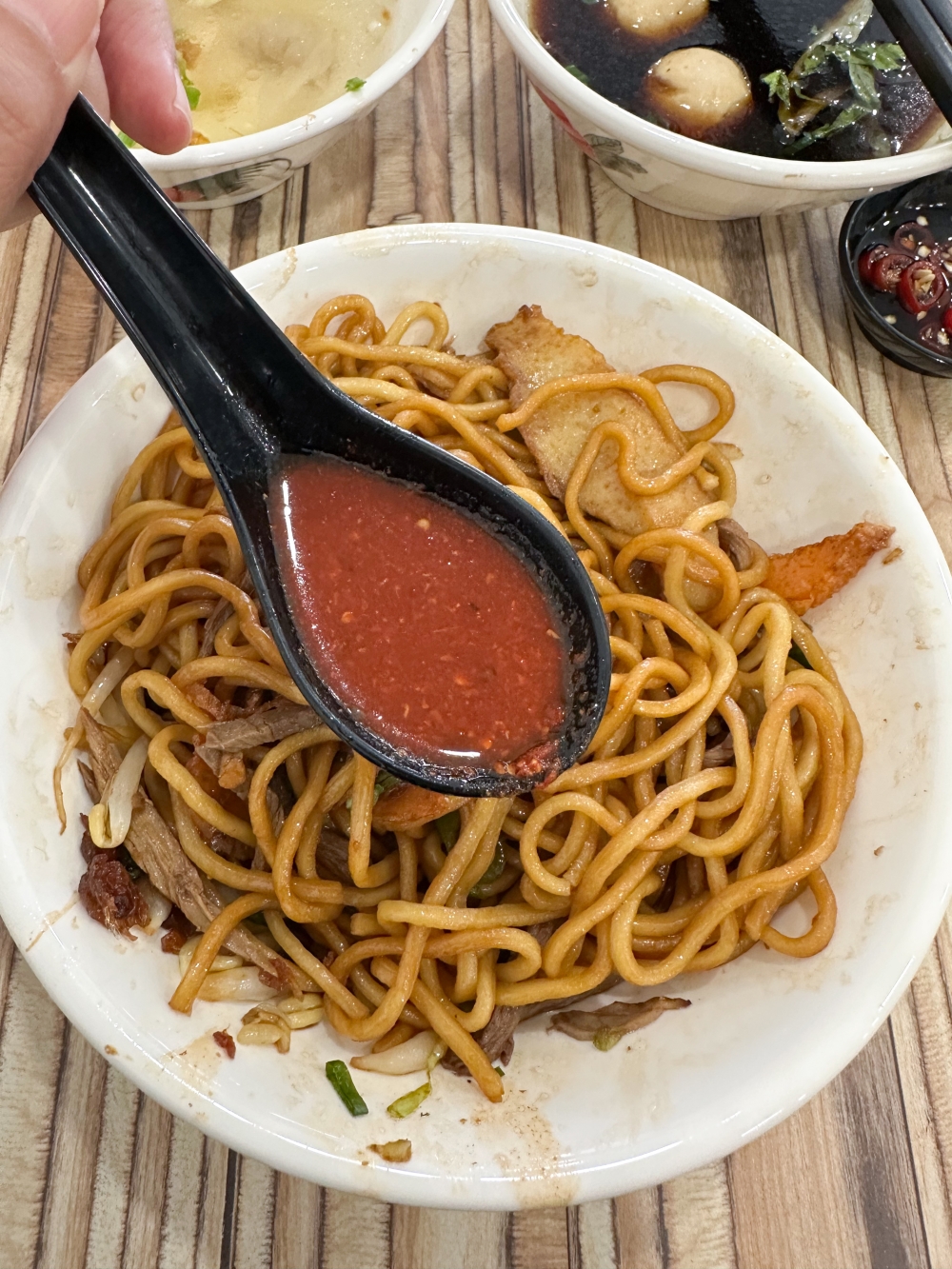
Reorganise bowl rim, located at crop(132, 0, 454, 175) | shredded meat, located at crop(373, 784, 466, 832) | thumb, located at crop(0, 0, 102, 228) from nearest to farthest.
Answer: thumb, located at crop(0, 0, 102, 228) → shredded meat, located at crop(373, 784, 466, 832) → bowl rim, located at crop(132, 0, 454, 175)

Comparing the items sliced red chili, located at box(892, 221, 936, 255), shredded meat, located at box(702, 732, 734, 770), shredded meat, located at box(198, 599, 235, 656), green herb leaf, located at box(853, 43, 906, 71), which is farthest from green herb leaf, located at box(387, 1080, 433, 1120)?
green herb leaf, located at box(853, 43, 906, 71)

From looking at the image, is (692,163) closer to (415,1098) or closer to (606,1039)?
(606,1039)

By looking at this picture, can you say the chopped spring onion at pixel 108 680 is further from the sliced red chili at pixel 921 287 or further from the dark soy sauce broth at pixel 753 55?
the sliced red chili at pixel 921 287

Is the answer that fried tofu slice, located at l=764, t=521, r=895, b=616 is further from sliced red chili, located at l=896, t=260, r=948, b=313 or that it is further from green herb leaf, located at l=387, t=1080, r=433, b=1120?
green herb leaf, located at l=387, t=1080, r=433, b=1120

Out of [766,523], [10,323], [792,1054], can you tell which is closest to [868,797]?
[792,1054]

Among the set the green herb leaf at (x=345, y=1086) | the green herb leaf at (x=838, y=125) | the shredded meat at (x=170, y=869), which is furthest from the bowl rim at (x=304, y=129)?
the green herb leaf at (x=345, y=1086)

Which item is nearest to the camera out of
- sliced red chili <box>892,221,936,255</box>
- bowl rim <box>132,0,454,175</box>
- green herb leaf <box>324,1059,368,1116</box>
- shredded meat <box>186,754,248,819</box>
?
green herb leaf <box>324,1059,368,1116</box>

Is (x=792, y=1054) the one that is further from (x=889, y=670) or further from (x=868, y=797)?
(x=889, y=670)
